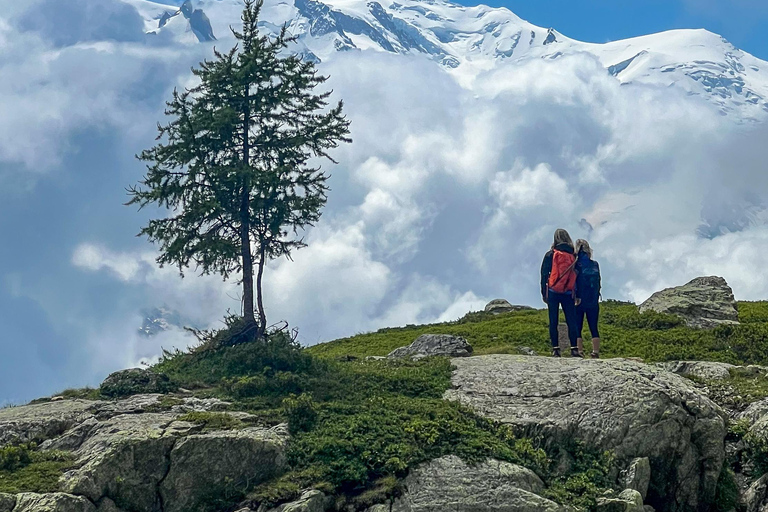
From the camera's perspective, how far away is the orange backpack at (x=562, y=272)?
23.4m

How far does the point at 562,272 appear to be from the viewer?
23.4m

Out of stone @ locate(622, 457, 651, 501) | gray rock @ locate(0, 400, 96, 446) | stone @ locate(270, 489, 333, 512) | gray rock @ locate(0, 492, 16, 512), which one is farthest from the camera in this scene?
gray rock @ locate(0, 400, 96, 446)

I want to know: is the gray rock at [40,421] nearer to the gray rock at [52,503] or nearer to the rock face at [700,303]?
the gray rock at [52,503]

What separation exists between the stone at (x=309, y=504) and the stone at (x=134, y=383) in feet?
24.0

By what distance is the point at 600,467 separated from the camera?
1688cm

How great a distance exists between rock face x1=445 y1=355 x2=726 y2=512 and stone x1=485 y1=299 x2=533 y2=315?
98.1 ft

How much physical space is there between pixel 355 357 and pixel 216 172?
314 inches

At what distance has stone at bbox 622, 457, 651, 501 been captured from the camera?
54.7 feet

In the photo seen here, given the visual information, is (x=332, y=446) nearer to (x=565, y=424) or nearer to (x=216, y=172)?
(x=565, y=424)

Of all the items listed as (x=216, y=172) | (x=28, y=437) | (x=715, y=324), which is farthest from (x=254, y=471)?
(x=715, y=324)

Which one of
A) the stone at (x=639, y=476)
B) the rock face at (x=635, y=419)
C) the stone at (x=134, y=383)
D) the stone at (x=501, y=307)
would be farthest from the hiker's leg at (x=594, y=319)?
the stone at (x=501, y=307)

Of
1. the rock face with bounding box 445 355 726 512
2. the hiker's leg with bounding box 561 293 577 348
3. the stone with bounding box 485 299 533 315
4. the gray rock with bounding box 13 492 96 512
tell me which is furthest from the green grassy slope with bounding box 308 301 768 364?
the gray rock with bounding box 13 492 96 512

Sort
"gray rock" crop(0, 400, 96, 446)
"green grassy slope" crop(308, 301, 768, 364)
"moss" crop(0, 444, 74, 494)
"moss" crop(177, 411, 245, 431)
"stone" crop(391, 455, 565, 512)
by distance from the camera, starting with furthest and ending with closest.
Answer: "green grassy slope" crop(308, 301, 768, 364) → "gray rock" crop(0, 400, 96, 446) → "moss" crop(177, 411, 245, 431) → "moss" crop(0, 444, 74, 494) → "stone" crop(391, 455, 565, 512)

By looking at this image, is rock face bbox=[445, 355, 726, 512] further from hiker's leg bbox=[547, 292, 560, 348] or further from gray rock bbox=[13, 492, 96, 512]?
gray rock bbox=[13, 492, 96, 512]
